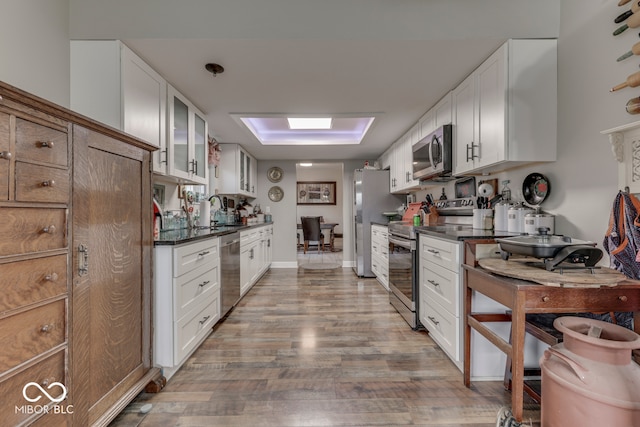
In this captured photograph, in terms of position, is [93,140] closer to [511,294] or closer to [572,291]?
[511,294]

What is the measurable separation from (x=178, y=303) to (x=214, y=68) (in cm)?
164

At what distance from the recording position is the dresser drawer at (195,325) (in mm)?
1757

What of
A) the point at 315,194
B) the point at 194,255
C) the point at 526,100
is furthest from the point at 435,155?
the point at 315,194

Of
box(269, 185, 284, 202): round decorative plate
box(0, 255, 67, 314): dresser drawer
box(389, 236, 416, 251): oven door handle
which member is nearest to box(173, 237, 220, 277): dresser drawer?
box(0, 255, 67, 314): dresser drawer

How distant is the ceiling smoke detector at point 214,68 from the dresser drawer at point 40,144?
49.2 inches

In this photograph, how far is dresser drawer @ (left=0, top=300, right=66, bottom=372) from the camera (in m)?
0.85

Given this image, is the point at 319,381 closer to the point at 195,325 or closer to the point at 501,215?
the point at 195,325

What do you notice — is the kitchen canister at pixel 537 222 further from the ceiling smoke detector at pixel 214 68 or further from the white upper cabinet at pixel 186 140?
the white upper cabinet at pixel 186 140

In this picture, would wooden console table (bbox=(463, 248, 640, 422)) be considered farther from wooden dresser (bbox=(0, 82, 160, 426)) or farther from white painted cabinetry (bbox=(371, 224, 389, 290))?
white painted cabinetry (bbox=(371, 224, 389, 290))

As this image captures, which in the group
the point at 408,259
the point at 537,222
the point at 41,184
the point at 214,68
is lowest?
the point at 408,259

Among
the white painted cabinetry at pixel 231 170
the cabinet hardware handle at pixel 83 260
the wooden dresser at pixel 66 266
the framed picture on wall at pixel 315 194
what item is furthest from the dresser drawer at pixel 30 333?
the framed picture on wall at pixel 315 194

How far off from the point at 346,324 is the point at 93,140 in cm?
224

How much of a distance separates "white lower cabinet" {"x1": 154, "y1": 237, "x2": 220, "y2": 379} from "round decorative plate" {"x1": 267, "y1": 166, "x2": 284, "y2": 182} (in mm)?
3379

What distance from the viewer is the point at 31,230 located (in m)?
0.92
